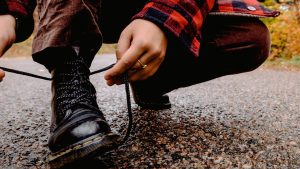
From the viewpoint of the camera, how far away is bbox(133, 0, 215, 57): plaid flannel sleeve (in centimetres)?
80

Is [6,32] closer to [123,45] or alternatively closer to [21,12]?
[21,12]

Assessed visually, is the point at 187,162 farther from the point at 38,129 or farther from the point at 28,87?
the point at 28,87

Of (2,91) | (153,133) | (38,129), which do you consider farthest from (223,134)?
(2,91)

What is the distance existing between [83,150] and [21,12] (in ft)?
1.74

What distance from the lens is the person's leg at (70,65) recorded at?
81 cm

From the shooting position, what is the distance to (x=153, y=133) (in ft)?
4.02

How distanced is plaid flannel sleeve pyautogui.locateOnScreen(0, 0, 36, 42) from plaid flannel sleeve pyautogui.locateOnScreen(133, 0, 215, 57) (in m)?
0.43

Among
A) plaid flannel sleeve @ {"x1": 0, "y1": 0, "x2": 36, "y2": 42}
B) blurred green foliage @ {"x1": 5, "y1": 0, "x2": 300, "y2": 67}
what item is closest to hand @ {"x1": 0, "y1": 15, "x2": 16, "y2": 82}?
plaid flannel sleeve @ {"x1": 0, "y1": 0, "x2": 36, "y2": 42}

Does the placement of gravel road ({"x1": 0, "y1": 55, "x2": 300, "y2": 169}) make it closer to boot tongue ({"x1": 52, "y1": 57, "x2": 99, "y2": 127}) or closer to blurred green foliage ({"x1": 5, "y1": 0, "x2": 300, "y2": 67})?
boot tongue ({"x1": 52, "y1": 57, "x2": 99, "y2": 127})

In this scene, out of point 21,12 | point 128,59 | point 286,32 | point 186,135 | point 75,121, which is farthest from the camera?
point 286,32

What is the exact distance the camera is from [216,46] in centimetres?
121

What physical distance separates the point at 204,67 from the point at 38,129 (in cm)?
72

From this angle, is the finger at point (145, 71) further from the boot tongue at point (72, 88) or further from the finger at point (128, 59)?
the boot tongue at point (72, 88)

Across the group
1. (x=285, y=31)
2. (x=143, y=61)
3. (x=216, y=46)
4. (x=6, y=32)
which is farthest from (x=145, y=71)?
(x=285, y=31)
